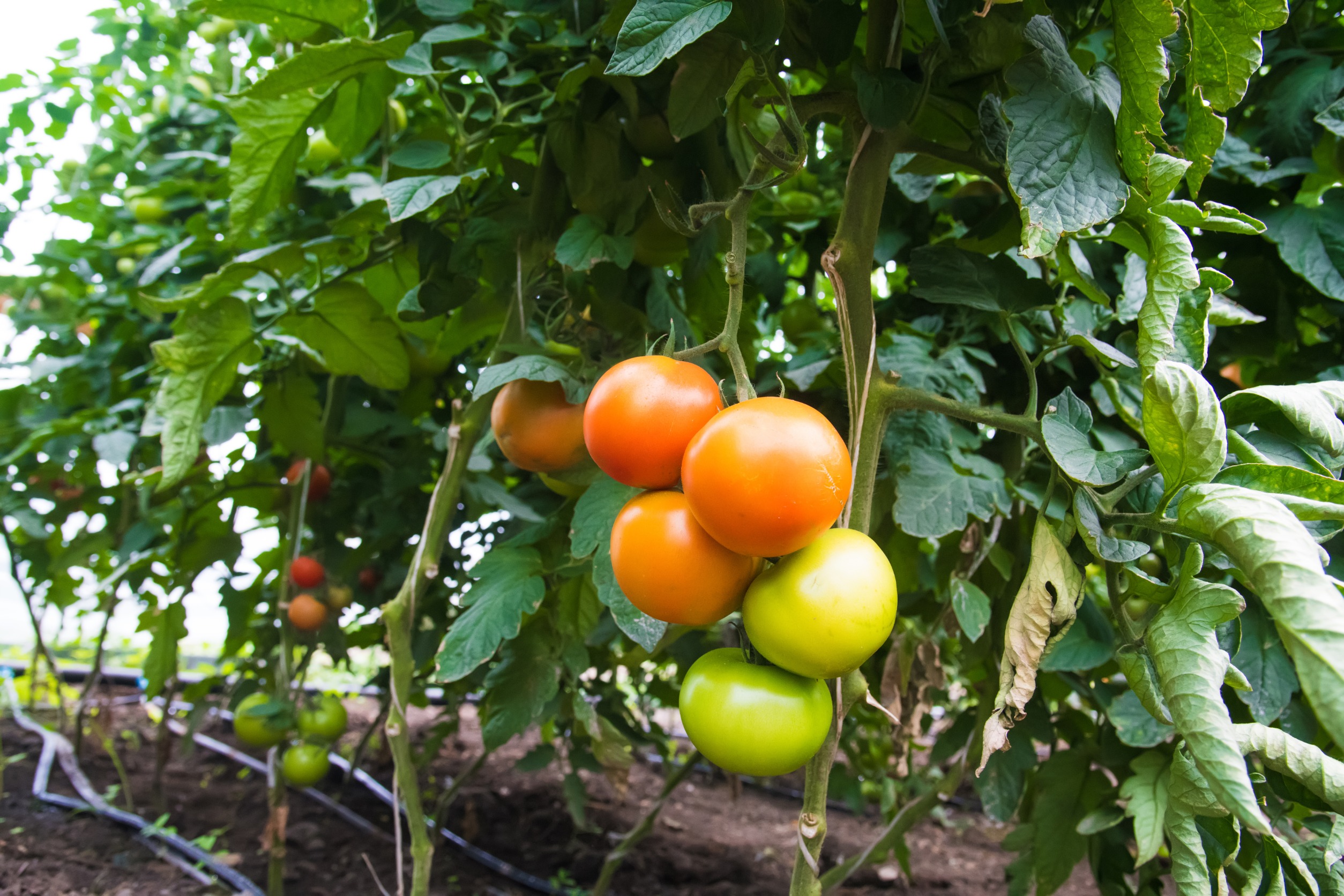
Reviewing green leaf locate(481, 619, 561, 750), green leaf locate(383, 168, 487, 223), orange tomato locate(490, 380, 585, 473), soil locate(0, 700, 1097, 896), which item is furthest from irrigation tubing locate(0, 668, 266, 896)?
green leaf locate(383, 168, 487, 223)

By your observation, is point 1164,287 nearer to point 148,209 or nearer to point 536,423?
point 536,423

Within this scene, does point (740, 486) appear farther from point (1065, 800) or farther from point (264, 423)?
point (264, 423)

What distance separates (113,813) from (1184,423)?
244 cm

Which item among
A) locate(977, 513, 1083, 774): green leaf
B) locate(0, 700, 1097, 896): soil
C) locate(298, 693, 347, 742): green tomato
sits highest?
locate(977, 513, 1083, 774): green leaf

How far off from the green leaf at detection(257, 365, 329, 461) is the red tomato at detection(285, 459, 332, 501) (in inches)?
13.6

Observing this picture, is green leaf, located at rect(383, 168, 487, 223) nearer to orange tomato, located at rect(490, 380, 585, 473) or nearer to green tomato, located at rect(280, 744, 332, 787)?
orange tomato, located at rect(490, 380, 585, 473)

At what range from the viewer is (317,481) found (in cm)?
174

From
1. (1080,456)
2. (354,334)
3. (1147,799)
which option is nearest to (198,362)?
(354,334)

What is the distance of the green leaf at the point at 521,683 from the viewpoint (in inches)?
35.6

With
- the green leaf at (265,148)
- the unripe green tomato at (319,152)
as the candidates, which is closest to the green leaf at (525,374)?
the green leaf at (265,148)

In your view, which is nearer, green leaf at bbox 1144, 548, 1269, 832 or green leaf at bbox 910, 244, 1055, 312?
green leaf at bbox 1144, 548, 1269, 832

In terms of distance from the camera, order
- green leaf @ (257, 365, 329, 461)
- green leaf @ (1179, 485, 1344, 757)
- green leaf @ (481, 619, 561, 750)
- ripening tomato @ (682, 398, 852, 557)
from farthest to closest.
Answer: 1. green leaf @ (257, 365, 329, 461)
2. green leaf @ (481, 619, 561, 750)
3. ripening tomato @ (682, 398, 852, 557)
4. green leaf @ (1179, 485, 1344, 757)

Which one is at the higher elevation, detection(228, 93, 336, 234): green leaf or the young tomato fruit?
detection(228, 93, 336, 234): green leaf

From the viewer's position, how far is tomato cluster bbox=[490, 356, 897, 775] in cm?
47
